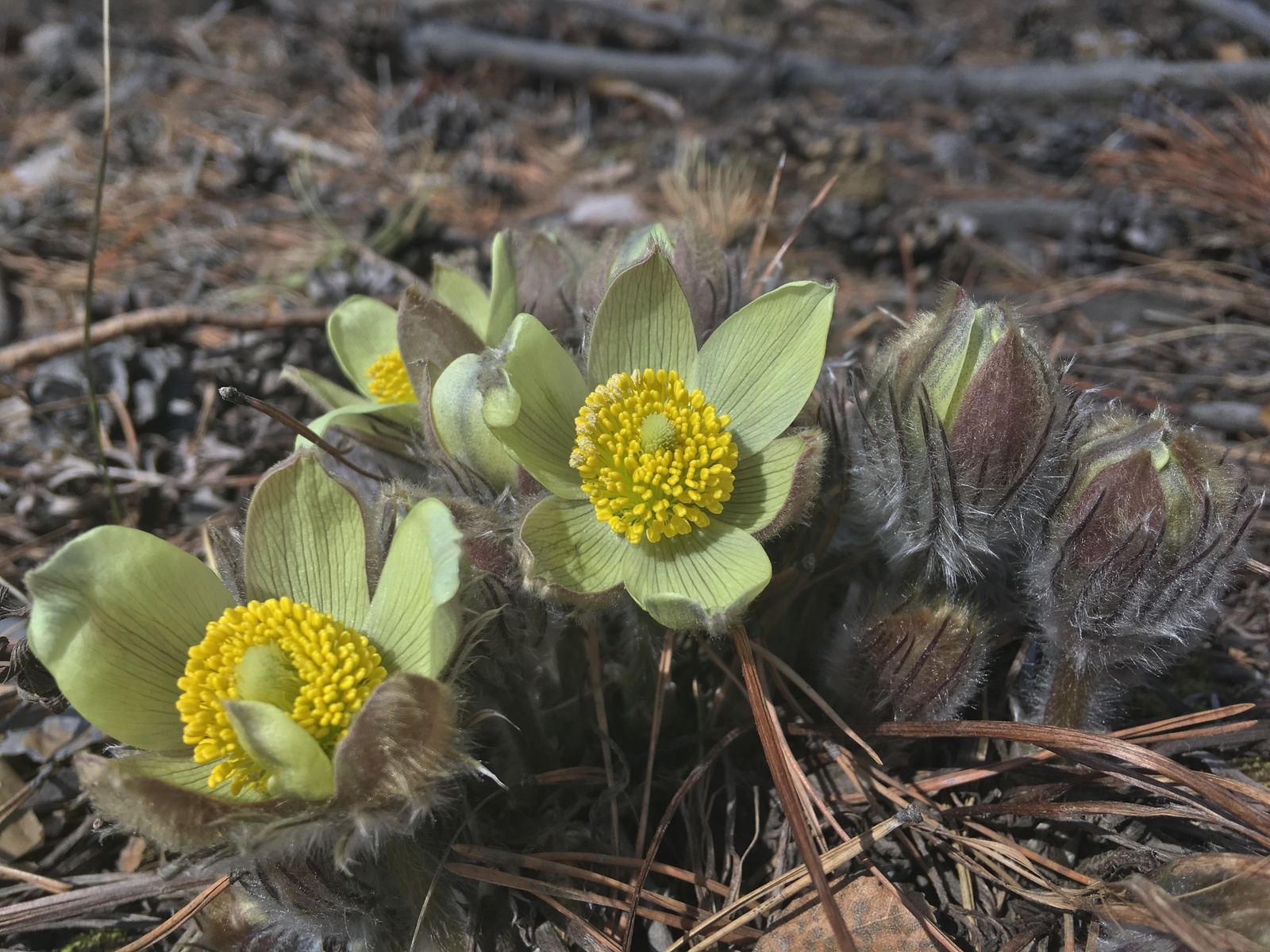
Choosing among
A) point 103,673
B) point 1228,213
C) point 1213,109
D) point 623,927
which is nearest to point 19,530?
point 103,673

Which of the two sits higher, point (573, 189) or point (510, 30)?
point (510, 30)

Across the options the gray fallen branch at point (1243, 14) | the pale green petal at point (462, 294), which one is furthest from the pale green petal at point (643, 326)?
the gray fallen branch at point (1243, 14)

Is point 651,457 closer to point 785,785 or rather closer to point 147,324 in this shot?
point 785,785

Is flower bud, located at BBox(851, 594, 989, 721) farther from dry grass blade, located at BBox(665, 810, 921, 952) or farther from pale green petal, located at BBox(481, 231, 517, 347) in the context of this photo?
pale green petal, located at BBox(481, 231, 517, 347)

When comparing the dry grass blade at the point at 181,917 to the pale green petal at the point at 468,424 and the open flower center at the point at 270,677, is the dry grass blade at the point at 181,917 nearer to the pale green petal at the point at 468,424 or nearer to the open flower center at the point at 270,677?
the open flower center at the point at 270,677

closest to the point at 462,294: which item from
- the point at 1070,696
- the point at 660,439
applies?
the point at 660,439

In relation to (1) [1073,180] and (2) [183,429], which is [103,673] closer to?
(2) [183,429]

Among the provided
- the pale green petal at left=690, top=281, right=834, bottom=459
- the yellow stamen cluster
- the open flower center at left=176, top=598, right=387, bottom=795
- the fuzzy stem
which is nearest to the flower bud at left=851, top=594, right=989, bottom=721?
the fuzzy stem
